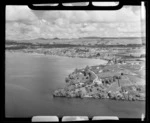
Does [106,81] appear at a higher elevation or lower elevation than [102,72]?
lower

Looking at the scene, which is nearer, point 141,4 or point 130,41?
point 141,4

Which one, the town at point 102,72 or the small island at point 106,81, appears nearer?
the town at point 102,72

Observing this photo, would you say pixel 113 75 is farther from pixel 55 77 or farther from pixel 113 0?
pixel 113 0

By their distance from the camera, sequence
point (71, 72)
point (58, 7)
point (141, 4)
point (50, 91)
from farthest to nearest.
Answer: point (71, 72) < point (50, 91) < point (141, 4) < point (58, 7)

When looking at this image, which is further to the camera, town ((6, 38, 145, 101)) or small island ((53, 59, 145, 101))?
small island ((53, 59, 145, 101))

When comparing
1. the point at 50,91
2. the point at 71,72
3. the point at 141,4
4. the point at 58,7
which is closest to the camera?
the point at 58,7

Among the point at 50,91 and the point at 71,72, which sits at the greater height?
the point at 71,72
